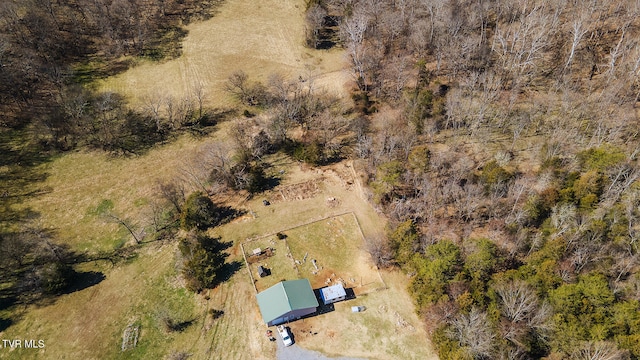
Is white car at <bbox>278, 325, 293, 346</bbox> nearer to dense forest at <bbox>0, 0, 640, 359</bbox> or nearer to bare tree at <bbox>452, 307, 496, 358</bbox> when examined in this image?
dense forest at <bbox>0, 0, 640, 359</bbox>

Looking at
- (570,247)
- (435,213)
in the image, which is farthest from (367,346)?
(570,247)

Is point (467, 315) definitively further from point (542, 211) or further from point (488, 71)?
point (488, 71)

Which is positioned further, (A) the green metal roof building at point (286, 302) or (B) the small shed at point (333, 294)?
(B) the small shed at point (333, 294)

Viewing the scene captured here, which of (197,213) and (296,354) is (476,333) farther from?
(197,213)

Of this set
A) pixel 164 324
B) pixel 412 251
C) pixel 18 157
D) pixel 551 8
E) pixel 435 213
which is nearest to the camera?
pixel 164 324

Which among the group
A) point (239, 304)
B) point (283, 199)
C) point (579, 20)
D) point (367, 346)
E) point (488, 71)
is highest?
point (579, 20)
